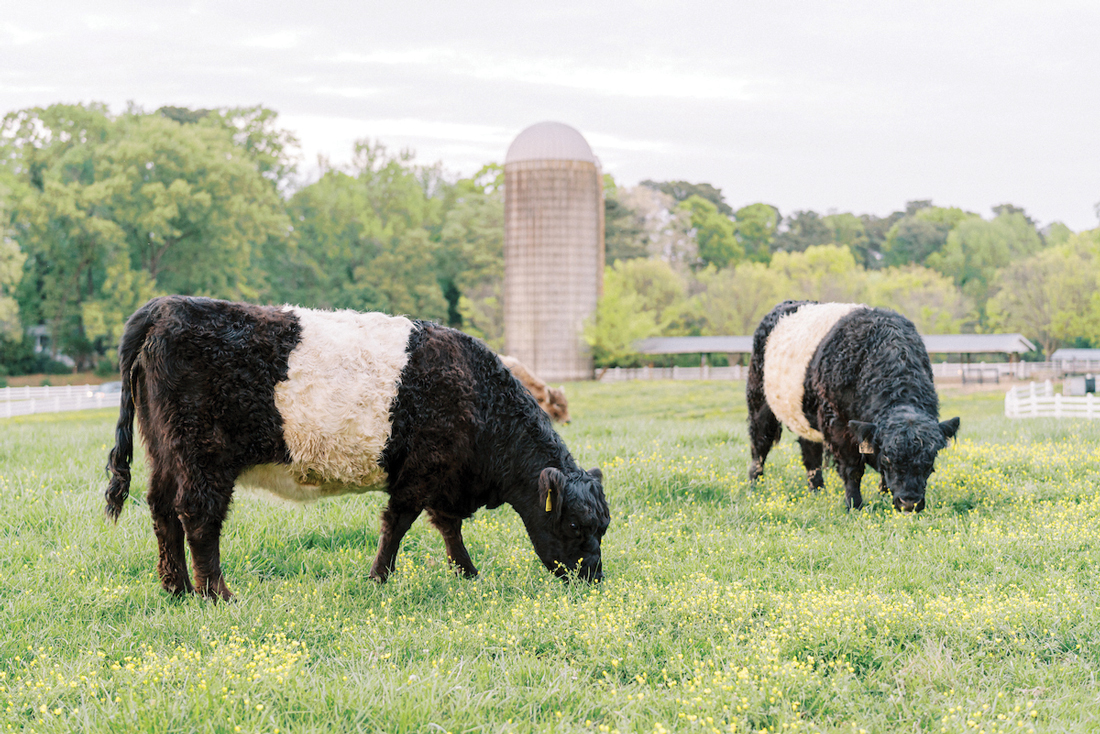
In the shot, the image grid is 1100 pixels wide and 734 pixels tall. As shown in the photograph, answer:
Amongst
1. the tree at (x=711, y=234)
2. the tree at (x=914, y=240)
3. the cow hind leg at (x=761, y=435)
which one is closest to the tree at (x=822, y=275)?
the tree at (x=711, y=234)

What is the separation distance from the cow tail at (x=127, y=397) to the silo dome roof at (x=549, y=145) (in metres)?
43.0

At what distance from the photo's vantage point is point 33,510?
6.84 m

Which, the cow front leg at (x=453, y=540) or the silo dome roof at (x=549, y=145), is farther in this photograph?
the silo dome roof at (x=549, y=145)

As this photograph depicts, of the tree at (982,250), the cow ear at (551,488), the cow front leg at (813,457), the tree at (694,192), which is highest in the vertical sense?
the tree at (694,192)

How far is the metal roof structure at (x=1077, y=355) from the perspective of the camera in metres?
53.5

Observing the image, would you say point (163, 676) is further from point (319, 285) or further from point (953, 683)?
point (319, 285)

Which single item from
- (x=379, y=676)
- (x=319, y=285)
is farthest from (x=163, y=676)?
(x=319, y=285)

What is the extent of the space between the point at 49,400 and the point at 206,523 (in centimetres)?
2729

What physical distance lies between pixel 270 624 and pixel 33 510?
328cm

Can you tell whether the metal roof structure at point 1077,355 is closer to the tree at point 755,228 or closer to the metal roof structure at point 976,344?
the metal roof structure at point 976,344

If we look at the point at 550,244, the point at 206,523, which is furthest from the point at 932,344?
the point at 206,523

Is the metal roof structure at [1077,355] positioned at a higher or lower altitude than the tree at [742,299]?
lower

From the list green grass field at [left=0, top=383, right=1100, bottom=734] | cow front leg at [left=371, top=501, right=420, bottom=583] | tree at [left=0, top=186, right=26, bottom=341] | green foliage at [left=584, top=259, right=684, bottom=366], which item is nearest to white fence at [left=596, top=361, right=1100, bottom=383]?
green foliage at [left=584, top=259, right=684, bottom=366]

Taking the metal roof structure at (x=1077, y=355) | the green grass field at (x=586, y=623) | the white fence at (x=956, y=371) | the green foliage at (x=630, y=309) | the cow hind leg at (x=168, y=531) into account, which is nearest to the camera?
the green grass field at (x=586, y=623)
